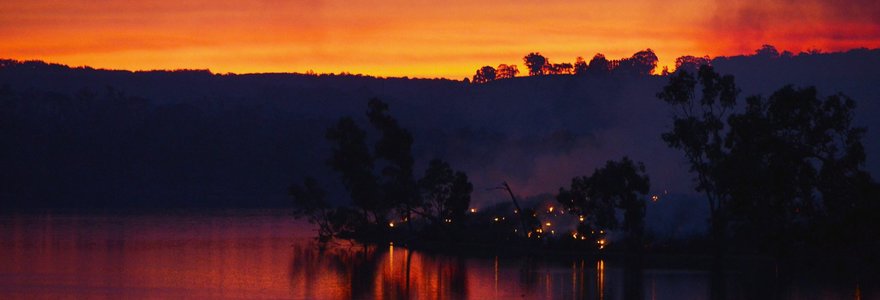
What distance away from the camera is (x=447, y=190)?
6406 cm

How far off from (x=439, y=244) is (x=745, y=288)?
24.1 metres

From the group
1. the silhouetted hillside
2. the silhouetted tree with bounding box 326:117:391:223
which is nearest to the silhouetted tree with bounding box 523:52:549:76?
the silhouetted hillside

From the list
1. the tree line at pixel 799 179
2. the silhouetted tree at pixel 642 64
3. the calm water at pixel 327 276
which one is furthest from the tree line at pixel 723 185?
the silhouetted tree at pixel 642 64

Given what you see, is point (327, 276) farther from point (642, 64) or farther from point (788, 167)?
point (642, 64)

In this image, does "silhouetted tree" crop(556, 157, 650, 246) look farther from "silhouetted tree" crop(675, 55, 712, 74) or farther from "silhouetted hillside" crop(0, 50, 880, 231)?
"silhouetted tree" crop(675, 55, 712, 74)

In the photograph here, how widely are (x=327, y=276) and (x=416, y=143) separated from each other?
13379cm

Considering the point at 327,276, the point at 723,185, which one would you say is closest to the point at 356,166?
the point at 327,276

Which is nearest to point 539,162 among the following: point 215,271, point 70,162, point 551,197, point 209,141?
point 551,197

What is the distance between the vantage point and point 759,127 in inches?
1221

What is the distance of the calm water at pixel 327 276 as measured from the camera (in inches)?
1529

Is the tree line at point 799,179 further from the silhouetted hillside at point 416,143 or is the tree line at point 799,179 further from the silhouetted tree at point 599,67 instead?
the silhouetted tree at point 599,67

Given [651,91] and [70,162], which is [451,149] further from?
[70,162]

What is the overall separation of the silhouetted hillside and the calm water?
79.9 ft

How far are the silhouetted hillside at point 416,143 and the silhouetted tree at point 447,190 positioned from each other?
595 inches
